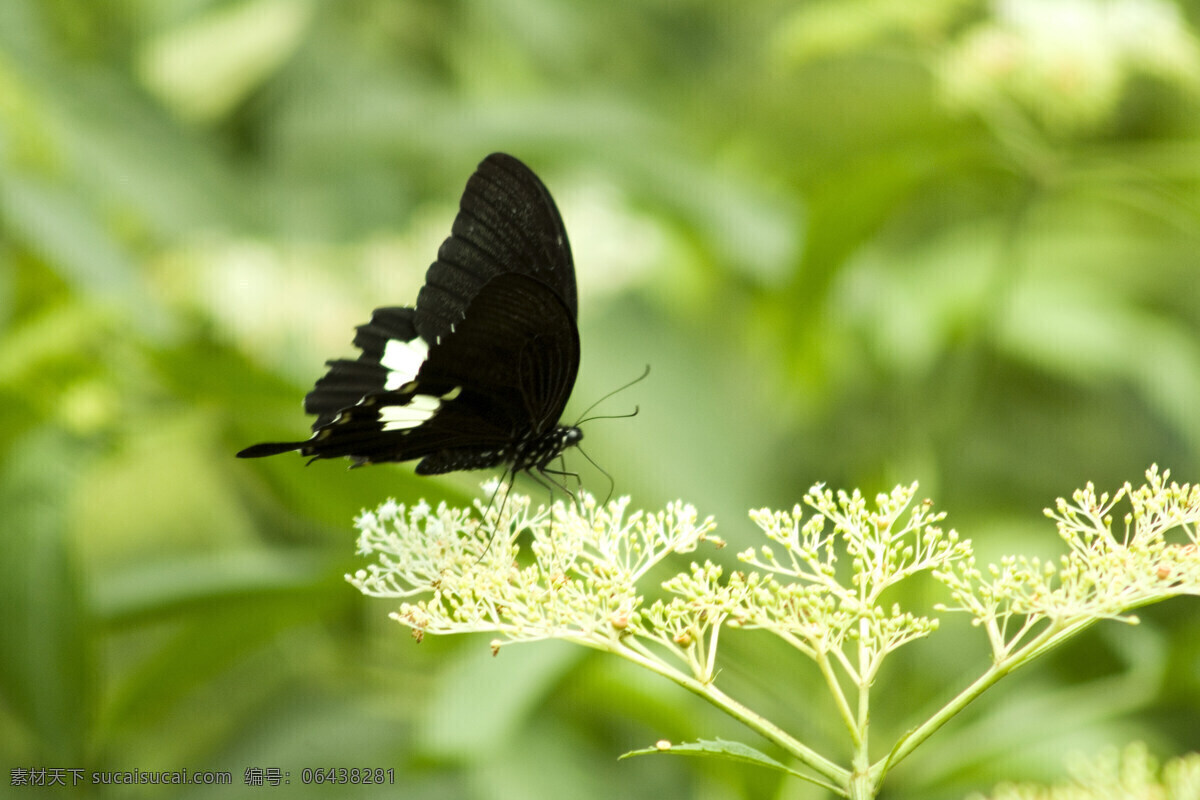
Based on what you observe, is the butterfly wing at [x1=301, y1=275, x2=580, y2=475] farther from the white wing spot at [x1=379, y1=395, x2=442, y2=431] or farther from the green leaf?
the green leaf

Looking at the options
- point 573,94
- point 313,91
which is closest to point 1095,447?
point 573,94

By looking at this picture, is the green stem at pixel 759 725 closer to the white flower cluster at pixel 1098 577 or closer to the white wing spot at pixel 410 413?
the white flower cluster at pixel 1098 577

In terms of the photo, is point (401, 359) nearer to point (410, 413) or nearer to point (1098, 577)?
point (410, 413)

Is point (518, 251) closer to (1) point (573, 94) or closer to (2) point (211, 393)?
(2) point (211, 393)

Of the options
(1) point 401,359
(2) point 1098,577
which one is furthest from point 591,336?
(2) point 1098,577

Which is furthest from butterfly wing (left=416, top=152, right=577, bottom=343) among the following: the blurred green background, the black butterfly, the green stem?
the green stem

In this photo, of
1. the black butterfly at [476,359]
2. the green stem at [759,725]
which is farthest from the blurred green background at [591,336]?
the green stem at [759,725]
